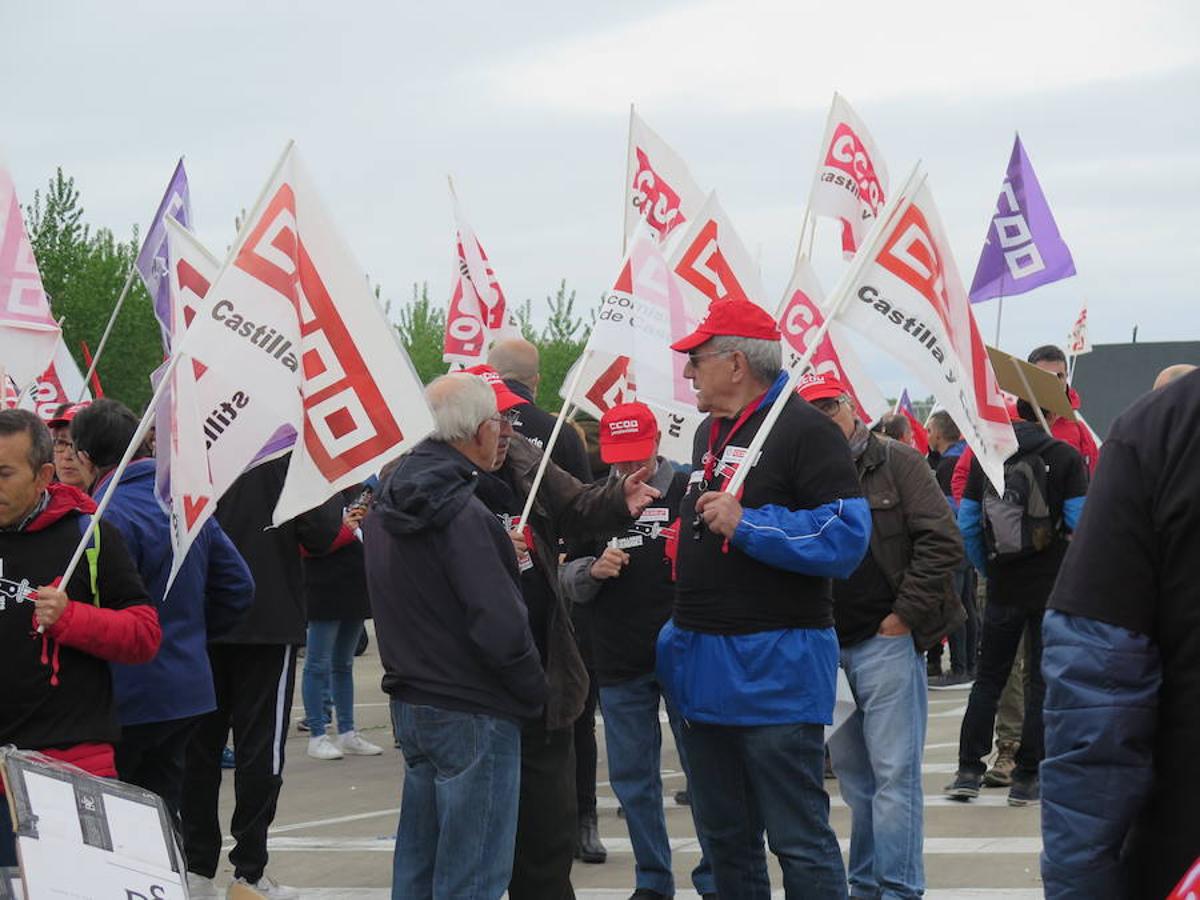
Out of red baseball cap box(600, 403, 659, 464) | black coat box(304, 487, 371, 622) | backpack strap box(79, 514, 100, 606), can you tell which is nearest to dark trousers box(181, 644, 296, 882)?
red baseball cap box(600, 403, 659, 464)

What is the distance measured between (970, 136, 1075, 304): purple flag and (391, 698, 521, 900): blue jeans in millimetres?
8523

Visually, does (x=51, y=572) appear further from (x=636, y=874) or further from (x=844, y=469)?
(x=636, y=874)

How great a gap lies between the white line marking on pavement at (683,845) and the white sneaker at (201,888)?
1.04m

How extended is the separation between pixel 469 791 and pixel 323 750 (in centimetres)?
659

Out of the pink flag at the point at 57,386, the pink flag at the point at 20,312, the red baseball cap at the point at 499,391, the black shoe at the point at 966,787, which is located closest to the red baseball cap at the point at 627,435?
the red baseball cap at the point at 499,391

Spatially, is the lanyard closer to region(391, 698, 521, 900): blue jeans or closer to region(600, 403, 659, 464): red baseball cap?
region(391, 698, 521, 900): blue jeans

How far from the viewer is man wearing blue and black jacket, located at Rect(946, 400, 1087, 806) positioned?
367 inches

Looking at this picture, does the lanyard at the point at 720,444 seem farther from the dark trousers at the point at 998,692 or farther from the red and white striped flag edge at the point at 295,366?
the dark trousers at the point at 998,692

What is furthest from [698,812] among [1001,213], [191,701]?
[1001,213]

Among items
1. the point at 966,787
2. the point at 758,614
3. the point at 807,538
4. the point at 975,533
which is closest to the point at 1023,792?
the point at 966,787

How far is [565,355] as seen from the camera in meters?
56.3

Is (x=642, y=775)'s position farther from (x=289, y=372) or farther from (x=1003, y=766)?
(x=1003, y=766)

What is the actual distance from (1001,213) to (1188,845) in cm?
1068

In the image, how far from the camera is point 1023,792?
370 inches
